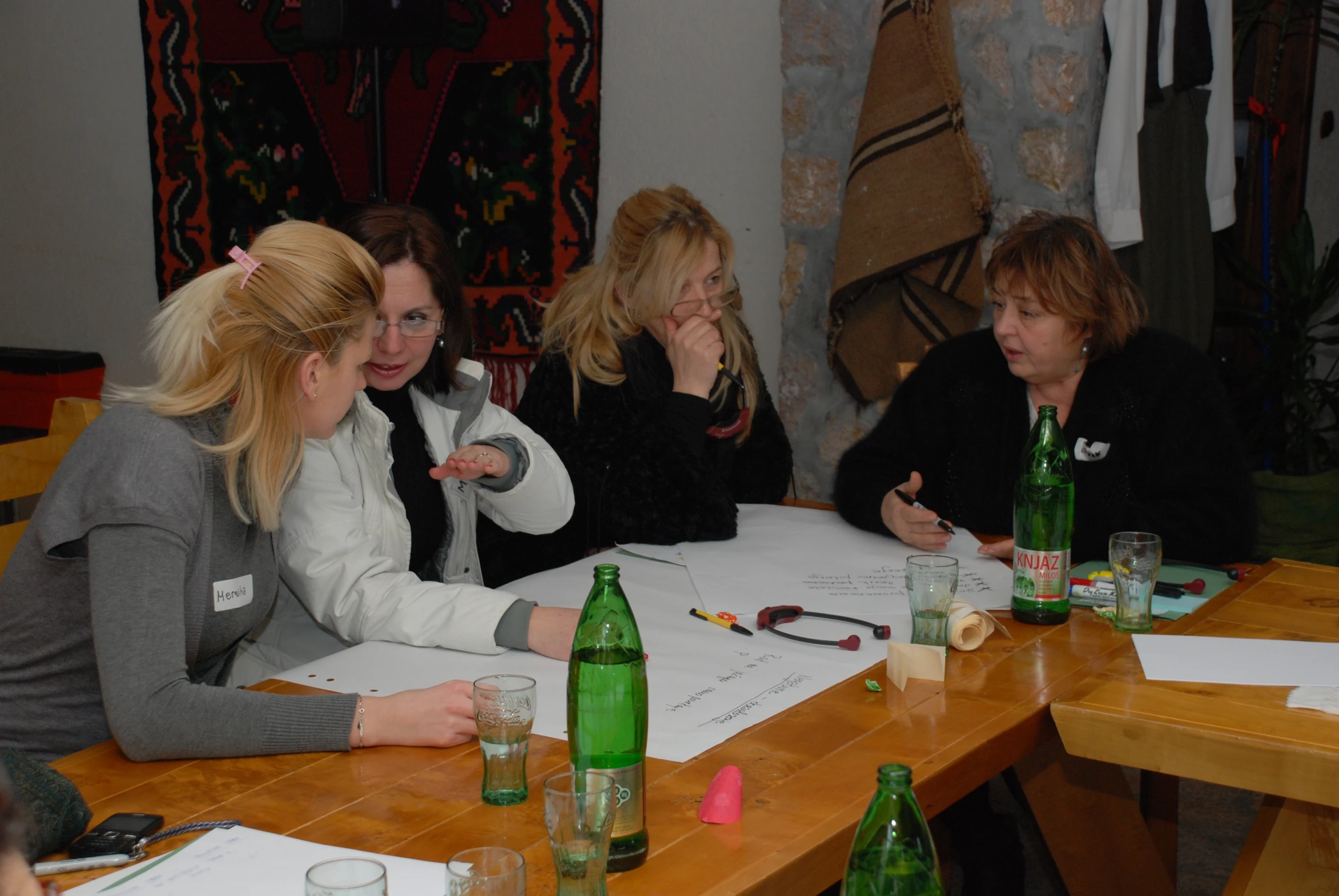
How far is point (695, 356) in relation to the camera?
2.40 metres

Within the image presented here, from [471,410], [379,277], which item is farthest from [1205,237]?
[379,277]

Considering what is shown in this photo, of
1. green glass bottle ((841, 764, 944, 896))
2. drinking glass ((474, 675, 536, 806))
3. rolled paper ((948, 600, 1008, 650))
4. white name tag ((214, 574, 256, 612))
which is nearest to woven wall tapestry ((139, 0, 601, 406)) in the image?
white name tag ((214, 574, 256, 612))

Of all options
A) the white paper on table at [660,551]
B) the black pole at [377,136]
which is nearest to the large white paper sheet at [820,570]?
the white paper on table at [660,551]

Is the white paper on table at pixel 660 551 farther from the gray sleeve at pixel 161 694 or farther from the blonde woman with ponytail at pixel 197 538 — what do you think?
the gray sleeve at pixel 161 694

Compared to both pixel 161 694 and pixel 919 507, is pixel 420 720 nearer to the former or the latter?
pixel 161 694

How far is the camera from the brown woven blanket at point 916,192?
2.82 m

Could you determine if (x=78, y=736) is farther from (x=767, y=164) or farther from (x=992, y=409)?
(x=767, y=164)

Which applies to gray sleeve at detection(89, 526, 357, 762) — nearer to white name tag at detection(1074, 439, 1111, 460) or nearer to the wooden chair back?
the wooden chair back

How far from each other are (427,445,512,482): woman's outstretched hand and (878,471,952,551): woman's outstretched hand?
65cm

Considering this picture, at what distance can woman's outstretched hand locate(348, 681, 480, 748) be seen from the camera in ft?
4.16

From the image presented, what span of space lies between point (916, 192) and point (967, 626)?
1.54 meters

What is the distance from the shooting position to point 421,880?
98 cm

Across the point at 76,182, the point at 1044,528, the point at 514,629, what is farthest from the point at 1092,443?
the point at 76,182

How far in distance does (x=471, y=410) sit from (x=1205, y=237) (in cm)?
201
